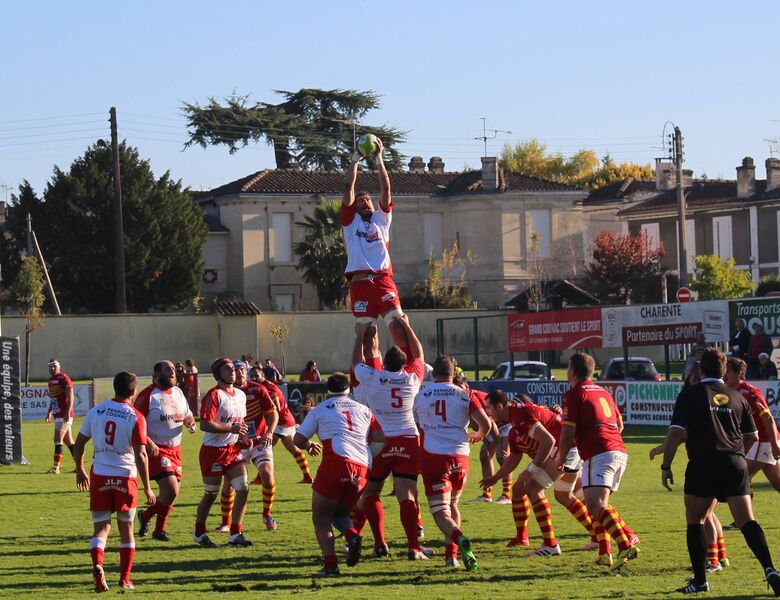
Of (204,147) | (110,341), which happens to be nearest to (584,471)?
(110,341)

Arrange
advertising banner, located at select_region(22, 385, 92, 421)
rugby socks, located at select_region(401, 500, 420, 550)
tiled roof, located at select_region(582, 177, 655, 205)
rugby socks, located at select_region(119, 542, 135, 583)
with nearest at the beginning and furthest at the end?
rugby socks, located at select_region(119, 542, 135, 583), rugby socks, located at select_region(401, 500, 420, 550), advertising banner, located at select_region(22, 385, 92, 421), tiled roof, located at select_region(582, 177, 655, 205)

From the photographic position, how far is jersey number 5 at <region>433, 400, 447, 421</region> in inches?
512

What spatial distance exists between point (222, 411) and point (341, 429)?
9.24 ft

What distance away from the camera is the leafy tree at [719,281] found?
217 feet

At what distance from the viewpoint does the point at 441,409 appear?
13.0 meters

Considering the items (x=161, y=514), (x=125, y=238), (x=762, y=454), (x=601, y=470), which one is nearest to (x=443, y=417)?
(x=601, y=470)

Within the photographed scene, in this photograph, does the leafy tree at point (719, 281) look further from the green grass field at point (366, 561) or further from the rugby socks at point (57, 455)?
the green grass field at point (366, 561)

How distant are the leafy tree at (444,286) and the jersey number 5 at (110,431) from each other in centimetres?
5587

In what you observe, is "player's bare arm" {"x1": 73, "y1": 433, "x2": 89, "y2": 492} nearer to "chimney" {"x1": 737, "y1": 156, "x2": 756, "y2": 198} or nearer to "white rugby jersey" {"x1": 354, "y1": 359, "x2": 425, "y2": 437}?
"white rugby jersey" {"x1": 354, "y1": 359, "x2": 425, "y2": 437}

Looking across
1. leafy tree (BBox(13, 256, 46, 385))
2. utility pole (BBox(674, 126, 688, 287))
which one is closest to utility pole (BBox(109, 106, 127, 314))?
leafy tree (BBox(13, 256, 46, 385))

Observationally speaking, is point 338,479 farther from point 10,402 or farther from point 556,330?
point 556,330

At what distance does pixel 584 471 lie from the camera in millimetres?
12602

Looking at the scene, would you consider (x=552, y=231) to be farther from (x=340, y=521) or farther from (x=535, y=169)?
(x=340, y=521)

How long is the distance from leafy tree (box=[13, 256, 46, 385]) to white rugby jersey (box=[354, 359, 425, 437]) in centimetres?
4274
